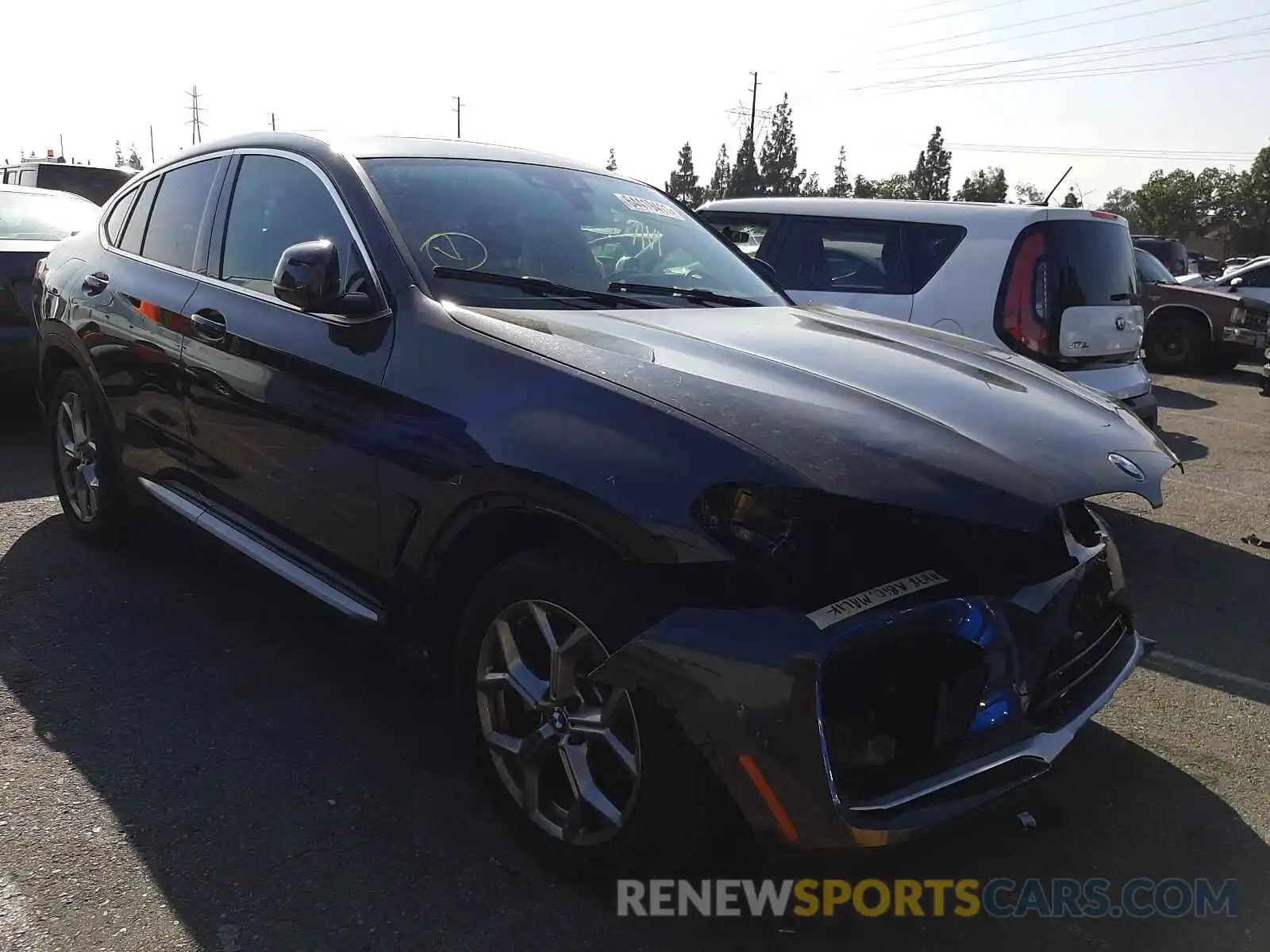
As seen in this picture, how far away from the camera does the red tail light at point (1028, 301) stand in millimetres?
5582

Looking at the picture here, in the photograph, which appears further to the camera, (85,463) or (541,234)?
(85,463)

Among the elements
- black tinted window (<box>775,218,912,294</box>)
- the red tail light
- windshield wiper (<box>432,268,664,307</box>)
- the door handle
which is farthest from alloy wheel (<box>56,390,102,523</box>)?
the red tail light

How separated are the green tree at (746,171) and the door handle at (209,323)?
5763 cm

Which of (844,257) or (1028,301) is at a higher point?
(844,257)

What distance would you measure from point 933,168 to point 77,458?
297 ft

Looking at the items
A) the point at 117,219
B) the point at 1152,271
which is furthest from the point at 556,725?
the point at 1152,271

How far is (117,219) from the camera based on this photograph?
180 inches

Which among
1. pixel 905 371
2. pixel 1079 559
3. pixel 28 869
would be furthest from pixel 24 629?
pixel 1079 559

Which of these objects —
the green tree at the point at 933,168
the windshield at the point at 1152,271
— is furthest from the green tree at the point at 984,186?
the windshield at the point at 1152,271

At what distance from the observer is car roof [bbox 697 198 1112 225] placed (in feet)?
19.2

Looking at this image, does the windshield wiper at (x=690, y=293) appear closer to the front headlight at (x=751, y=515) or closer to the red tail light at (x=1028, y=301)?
the front headlight at (x=751, y=515)

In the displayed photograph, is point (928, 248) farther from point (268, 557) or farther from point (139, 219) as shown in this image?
point (268, 557)

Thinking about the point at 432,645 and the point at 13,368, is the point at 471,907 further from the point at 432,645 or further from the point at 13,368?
the point at 13,368

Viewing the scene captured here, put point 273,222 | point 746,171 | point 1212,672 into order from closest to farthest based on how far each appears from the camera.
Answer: point 273,222 → point 1212,672 → point 746,171
